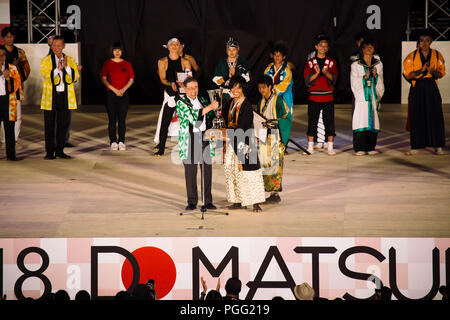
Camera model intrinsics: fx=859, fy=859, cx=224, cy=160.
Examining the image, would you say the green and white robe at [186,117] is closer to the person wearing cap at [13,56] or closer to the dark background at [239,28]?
the person wearing cap at [13,56]

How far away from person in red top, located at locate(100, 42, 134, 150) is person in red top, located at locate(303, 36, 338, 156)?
2.24 m

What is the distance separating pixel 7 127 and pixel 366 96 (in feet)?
14.1

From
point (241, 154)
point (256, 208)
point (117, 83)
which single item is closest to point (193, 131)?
point (241, 154)

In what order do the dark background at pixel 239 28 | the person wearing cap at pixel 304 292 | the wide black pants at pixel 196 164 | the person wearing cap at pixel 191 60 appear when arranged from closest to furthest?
the person wearing cap at pixel 304 292, the wide black pants at pixel 196 164, the person wearing cap at pixel 191 60, the dark background at pixel 239 28

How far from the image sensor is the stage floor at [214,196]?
24.5 ft

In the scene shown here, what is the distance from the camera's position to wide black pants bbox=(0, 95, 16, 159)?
10008mm

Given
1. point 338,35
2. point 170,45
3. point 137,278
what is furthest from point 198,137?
point 338,35

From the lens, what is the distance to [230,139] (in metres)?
7.78

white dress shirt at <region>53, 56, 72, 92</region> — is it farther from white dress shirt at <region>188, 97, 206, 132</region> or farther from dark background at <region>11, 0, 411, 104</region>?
dark background at <region>11, 0, 411, 104</region>

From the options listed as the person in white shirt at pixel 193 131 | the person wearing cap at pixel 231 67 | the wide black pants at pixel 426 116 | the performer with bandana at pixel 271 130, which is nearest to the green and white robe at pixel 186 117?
the person in white shirt at pixel 193 131

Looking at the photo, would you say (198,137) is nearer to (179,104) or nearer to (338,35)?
(179,104)

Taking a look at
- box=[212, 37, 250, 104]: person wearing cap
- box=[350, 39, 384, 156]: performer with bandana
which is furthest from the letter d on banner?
box=[350, 39, 384, 156]: performer with bandana

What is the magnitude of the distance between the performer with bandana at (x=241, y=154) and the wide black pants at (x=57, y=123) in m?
3.06

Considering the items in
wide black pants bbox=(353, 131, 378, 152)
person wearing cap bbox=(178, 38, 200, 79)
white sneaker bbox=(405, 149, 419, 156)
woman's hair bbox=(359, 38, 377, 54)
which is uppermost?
woman's hair bbox=(359, 38, 377, 54)
